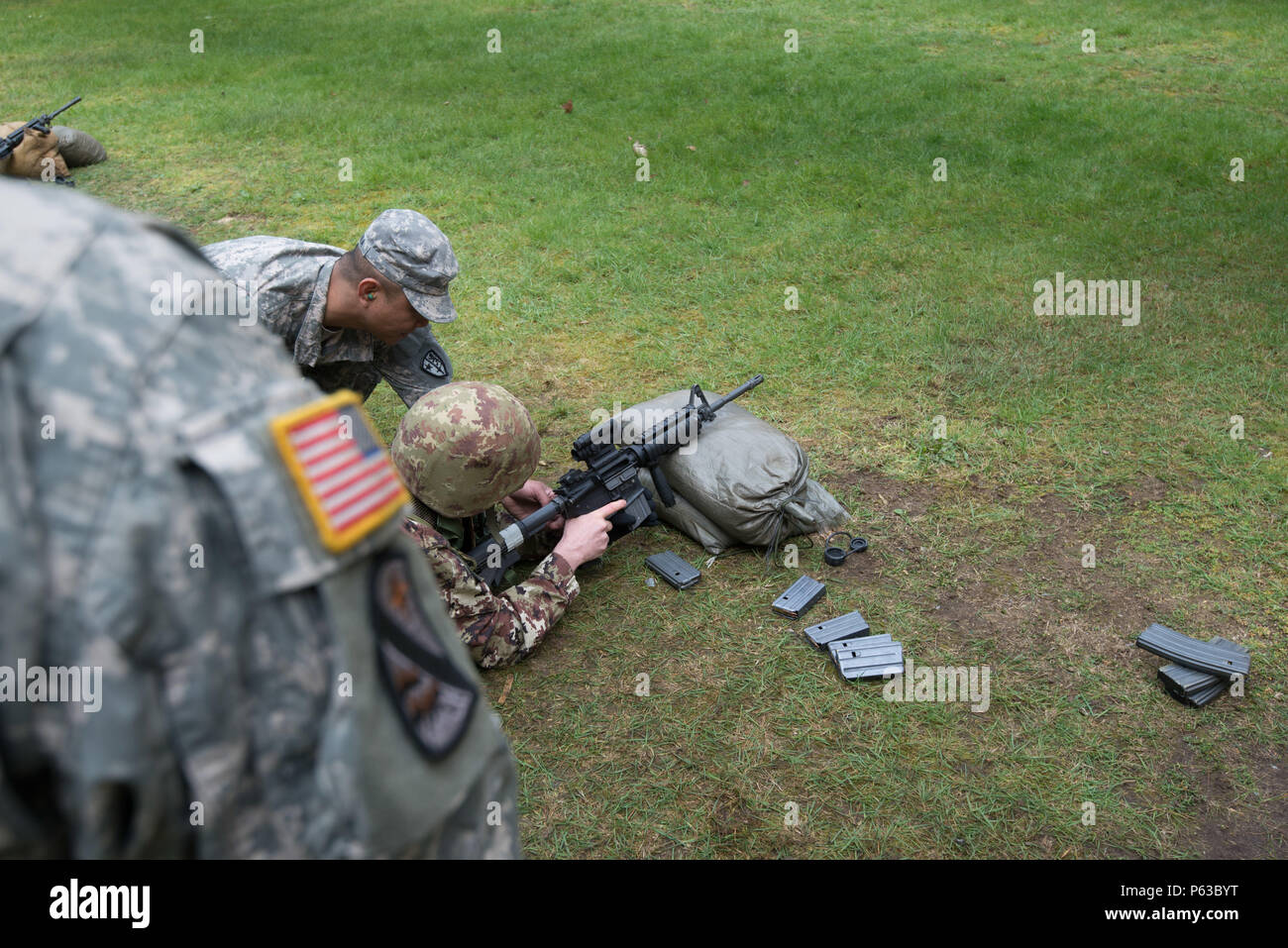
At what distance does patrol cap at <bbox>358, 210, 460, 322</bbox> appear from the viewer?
12.4 ft

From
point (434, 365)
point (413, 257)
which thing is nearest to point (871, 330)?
point (434, 365)

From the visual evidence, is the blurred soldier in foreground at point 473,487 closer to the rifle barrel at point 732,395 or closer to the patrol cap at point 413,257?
the patrol cap at point 413,257

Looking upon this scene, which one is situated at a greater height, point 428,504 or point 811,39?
point 811,39

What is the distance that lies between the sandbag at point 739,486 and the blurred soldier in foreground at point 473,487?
72 cm

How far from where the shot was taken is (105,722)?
33.6 inches

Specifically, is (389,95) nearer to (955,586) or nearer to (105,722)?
(955,586)

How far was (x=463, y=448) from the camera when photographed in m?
3.34

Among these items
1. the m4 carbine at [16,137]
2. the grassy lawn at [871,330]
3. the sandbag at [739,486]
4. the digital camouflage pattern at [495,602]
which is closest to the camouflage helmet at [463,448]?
the digital camouflage pattern at [495,602]

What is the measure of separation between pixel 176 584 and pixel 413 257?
3.10 meters

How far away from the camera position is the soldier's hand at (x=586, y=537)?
3788 millimetres

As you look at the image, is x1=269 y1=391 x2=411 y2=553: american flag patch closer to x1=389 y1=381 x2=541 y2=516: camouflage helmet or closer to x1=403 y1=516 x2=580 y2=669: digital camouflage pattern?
x1=403 y1=516 x2=580 y2=669: digital camouflage pattern

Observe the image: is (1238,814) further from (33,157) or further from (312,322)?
(33,157)
